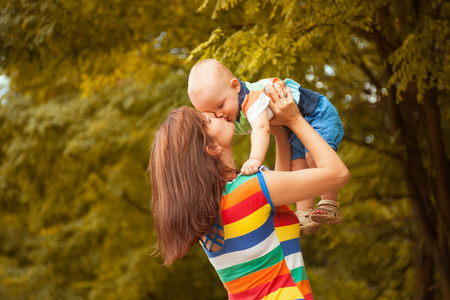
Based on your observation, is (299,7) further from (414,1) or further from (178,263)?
(178,263)

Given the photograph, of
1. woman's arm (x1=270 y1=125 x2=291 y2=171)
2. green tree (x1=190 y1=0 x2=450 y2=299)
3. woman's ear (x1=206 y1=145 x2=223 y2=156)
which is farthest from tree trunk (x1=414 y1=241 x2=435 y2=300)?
woman's ear (x1=206 y1=145 x2=223 y2=156)

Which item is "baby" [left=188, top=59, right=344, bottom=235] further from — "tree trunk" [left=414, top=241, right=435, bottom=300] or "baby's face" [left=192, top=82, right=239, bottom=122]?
"tree trunk" [left=414, top=241, right=435, bottom=300]

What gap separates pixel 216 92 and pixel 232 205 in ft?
1.85

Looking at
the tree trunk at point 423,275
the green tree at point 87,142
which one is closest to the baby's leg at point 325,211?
the green tree at point 87,142

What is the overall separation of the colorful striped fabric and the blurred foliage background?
6.61 feet

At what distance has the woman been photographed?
5.53 ft

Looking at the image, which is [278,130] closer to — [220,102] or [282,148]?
[282,148]

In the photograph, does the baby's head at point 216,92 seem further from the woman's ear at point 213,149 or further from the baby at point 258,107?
the woman's ear at point 213,149

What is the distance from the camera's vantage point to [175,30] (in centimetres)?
524

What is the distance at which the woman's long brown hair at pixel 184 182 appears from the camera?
171cm

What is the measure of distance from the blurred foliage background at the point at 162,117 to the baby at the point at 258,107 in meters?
1.41

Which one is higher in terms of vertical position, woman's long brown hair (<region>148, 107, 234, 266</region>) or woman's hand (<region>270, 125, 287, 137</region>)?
woman's long brown hair (<region>148, 107, 234, 266</region>)

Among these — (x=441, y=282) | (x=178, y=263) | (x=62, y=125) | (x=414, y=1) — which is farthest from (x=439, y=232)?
(x=62, y=125)

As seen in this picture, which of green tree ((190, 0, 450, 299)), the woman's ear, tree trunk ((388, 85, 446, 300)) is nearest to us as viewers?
the woman's ear
